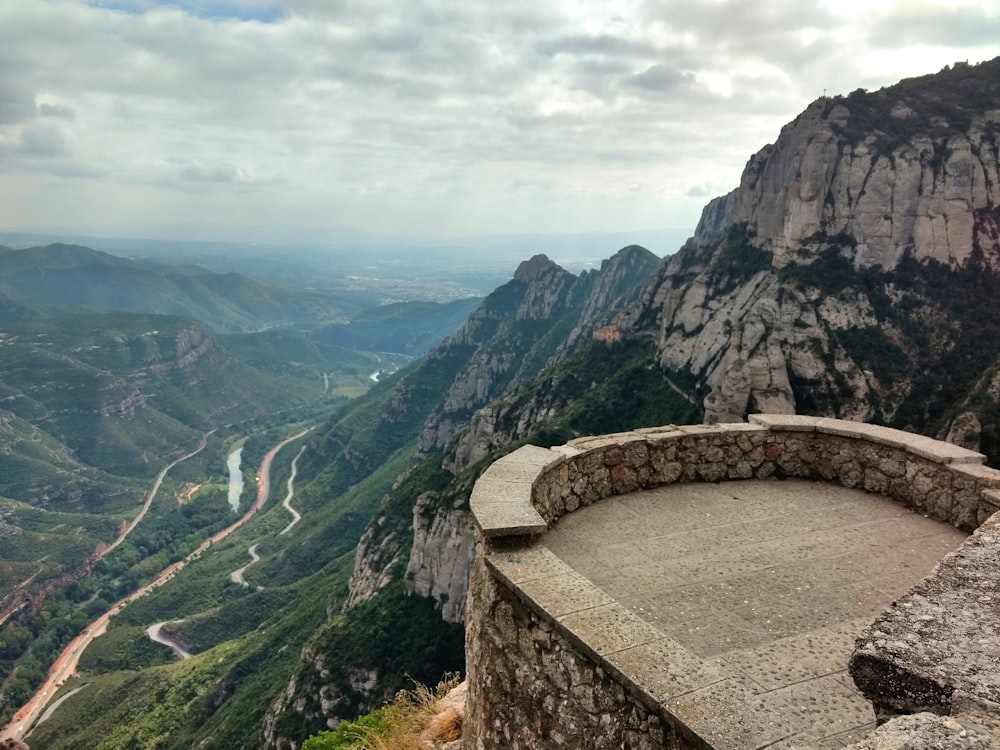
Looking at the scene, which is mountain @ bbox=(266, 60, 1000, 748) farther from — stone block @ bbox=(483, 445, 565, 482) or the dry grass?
stone block @ bbox=(483, 445, 565, 482)

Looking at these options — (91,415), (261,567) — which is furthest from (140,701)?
(91,415)

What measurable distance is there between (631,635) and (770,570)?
2.99 metres

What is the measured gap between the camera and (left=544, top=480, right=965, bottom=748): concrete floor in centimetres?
498

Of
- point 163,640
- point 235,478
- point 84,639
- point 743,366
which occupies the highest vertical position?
point 743,366

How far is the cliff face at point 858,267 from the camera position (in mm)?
58875

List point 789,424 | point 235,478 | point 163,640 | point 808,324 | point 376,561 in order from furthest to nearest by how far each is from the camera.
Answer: point 235,478 → point 163,640 → point 376,561 → point 808,324 → point 789,424

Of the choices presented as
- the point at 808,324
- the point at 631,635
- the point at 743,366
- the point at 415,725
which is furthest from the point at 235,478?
the point at 631,635

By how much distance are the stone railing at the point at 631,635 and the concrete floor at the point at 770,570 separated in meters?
0.37

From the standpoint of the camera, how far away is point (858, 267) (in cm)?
7031

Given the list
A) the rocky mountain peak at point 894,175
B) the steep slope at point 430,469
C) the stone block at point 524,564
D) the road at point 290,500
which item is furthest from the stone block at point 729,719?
the road at point 290,500

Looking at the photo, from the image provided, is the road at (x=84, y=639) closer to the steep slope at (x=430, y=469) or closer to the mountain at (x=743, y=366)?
the mountain at (x=743, y=366)

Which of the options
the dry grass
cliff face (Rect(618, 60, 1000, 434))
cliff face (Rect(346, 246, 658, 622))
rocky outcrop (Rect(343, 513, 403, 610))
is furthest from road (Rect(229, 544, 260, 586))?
the dry grass

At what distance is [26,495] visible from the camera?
150 metres

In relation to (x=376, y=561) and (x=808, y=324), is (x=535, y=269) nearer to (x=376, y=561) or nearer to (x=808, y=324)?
(x=376, y=561)
